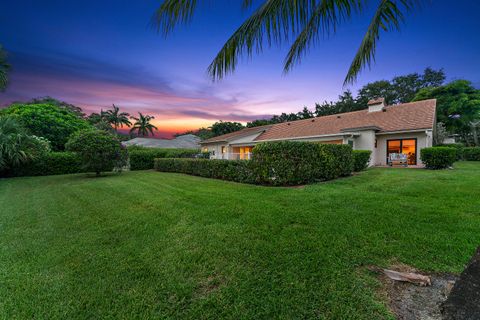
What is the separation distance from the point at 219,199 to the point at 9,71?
16565 mm

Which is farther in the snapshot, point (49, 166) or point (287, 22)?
point (49, 166)

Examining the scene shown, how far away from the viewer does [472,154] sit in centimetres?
1906

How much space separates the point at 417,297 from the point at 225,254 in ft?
6.83

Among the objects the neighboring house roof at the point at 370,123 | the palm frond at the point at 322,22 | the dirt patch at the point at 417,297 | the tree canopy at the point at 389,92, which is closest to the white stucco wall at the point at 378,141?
the neighboring house roof at the point at 370,123

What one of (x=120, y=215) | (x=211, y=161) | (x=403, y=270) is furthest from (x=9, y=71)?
(x=403, y=270)

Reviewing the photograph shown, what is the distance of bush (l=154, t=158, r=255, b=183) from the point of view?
851 centimetres

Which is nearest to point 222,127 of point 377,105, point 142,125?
point 377,105

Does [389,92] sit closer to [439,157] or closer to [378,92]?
[378,92]

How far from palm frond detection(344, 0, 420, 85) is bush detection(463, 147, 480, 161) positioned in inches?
1014

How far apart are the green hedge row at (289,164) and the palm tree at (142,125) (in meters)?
48.4

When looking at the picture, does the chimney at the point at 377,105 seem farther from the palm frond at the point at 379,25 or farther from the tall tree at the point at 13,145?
the tall tree at the point at 13,145

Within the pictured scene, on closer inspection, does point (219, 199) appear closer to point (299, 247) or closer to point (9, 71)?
point (299, 247)

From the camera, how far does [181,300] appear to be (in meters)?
1.93

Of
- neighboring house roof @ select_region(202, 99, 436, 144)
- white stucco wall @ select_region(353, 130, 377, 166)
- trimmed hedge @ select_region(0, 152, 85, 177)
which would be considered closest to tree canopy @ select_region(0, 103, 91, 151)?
trimmed hedge @ select_region(0, 152, 85, 177)
